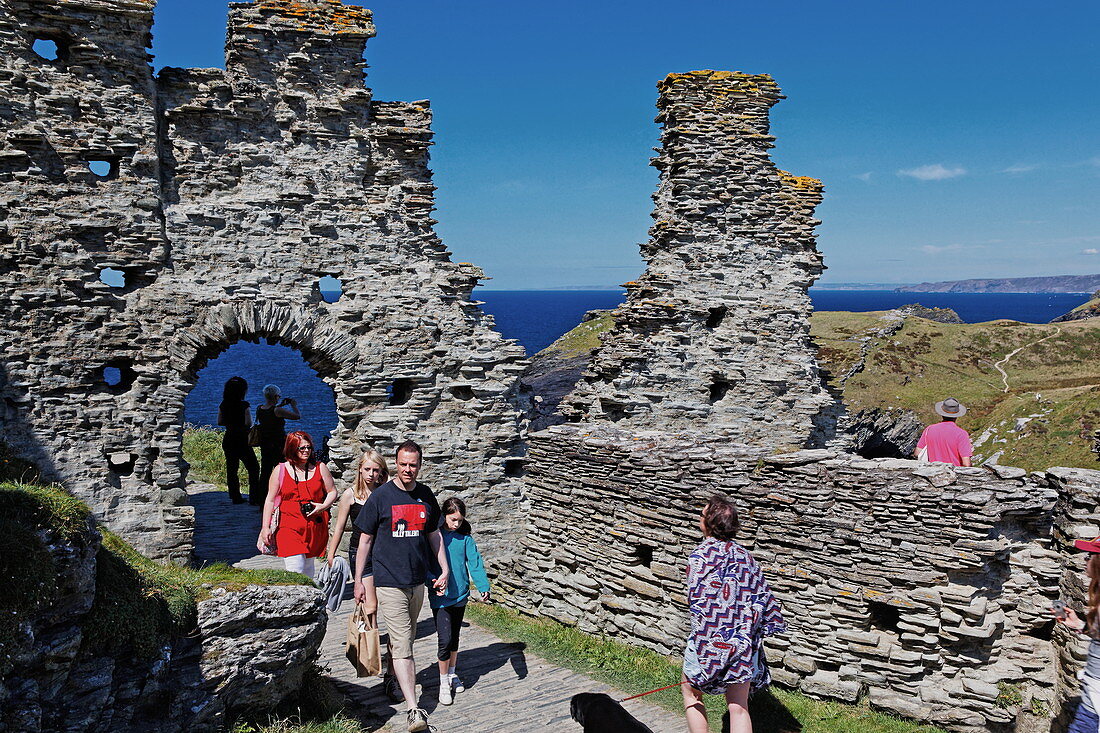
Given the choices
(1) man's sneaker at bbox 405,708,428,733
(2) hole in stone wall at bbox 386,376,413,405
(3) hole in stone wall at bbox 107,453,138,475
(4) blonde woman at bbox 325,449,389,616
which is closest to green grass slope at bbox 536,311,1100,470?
(2) hole in stone wall at bbox 386,376,413,405

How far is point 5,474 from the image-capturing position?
8977mm

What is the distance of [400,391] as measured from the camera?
11883mm

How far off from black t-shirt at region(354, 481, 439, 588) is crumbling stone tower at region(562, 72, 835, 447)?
5.74 m

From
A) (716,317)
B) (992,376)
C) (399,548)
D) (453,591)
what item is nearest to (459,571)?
(453,591)

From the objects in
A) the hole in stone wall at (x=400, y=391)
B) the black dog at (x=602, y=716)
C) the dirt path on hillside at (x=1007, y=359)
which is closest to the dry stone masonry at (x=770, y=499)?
the hole in stone wall at (x=400, y=391)

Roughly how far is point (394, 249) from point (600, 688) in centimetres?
656

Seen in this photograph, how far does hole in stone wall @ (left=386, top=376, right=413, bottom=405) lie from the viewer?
11688 mm

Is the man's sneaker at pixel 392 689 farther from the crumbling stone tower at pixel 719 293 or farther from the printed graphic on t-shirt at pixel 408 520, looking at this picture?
the crumbling stone tower at pixel 719 293

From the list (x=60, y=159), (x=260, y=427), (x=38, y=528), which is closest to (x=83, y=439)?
(x=260, y=427)

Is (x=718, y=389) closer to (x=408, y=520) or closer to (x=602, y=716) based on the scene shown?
(x=408, y=520)

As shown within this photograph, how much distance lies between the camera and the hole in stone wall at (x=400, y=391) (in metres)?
11.7

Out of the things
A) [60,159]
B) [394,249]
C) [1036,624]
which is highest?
[60,159]

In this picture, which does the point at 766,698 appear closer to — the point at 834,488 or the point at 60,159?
the point at 834,488

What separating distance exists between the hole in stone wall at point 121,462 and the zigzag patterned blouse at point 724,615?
7.83 m
